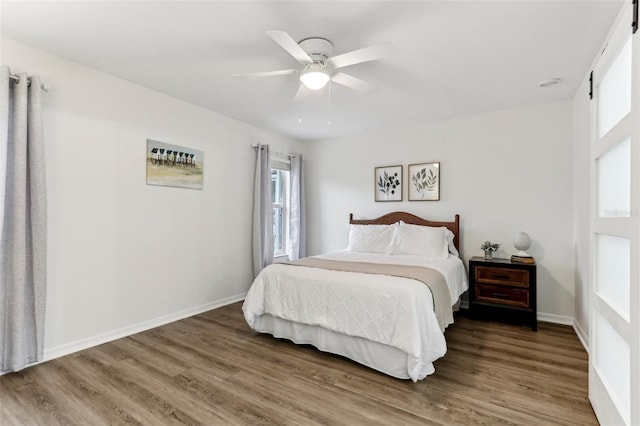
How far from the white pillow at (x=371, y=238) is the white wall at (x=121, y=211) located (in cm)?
166

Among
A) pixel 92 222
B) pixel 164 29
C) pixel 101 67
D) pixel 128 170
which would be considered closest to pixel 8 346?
pixel 92 222

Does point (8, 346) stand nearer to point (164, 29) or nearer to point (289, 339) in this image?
point (289, 339)

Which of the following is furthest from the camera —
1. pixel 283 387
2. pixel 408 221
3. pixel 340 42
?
pixel 408 221

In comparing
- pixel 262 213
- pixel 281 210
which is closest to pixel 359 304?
pixel 262 213

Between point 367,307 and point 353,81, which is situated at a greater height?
point 353,81

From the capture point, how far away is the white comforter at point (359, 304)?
222cm

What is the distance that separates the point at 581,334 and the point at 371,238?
2.32 m

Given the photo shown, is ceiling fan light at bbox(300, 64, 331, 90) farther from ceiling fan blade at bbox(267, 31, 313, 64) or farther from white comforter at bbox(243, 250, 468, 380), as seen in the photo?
white comforter at bbox(243, 250, 468, 380)

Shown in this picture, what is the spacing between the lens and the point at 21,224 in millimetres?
2270

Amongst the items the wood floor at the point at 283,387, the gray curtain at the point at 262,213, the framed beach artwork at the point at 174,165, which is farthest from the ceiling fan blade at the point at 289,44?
the gray curtain at the point at 262,213

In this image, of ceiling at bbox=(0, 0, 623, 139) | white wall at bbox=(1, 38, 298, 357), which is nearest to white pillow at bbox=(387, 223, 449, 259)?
ceiling at bbox=(0, 0, 623, 139)

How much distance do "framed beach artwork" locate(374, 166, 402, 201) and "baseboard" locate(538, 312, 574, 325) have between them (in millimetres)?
2151

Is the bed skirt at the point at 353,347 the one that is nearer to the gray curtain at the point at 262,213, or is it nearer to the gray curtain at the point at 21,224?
the gray curtain at the point at 262,213

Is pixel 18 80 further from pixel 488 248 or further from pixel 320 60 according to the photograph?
pixel 488 248
